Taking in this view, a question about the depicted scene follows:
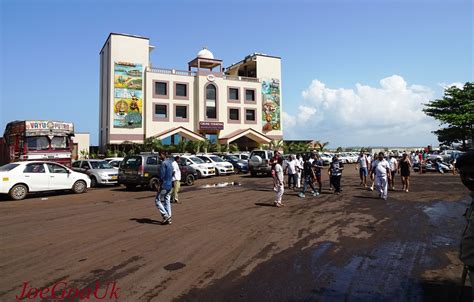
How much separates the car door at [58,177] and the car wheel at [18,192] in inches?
39.1

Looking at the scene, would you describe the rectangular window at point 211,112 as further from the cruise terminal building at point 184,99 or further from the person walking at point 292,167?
the person walking at point 292,167

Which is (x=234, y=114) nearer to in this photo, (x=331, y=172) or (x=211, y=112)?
(x=211, y=112)

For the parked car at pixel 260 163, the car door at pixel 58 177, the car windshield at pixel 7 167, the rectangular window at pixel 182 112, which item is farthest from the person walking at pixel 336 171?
the rectangular window at pixel 182 112

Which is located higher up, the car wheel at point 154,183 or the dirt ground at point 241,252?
the car wheel at point 154,183

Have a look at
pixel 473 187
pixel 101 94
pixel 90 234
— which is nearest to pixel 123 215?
pixel 90 234

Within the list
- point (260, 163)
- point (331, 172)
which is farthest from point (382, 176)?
point (260, 163)

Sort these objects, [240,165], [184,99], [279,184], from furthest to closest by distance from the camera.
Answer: [184,99] < [240,165] < [279,184]

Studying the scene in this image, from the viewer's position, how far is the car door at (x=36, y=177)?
1403cm

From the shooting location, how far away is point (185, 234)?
748cm

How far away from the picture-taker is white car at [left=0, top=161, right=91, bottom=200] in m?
13.6

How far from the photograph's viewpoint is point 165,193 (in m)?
8.63

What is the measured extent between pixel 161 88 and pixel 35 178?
1205 inches

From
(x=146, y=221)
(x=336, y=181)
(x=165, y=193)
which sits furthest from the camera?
(x=336, y=181)

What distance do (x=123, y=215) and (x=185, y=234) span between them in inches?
125
